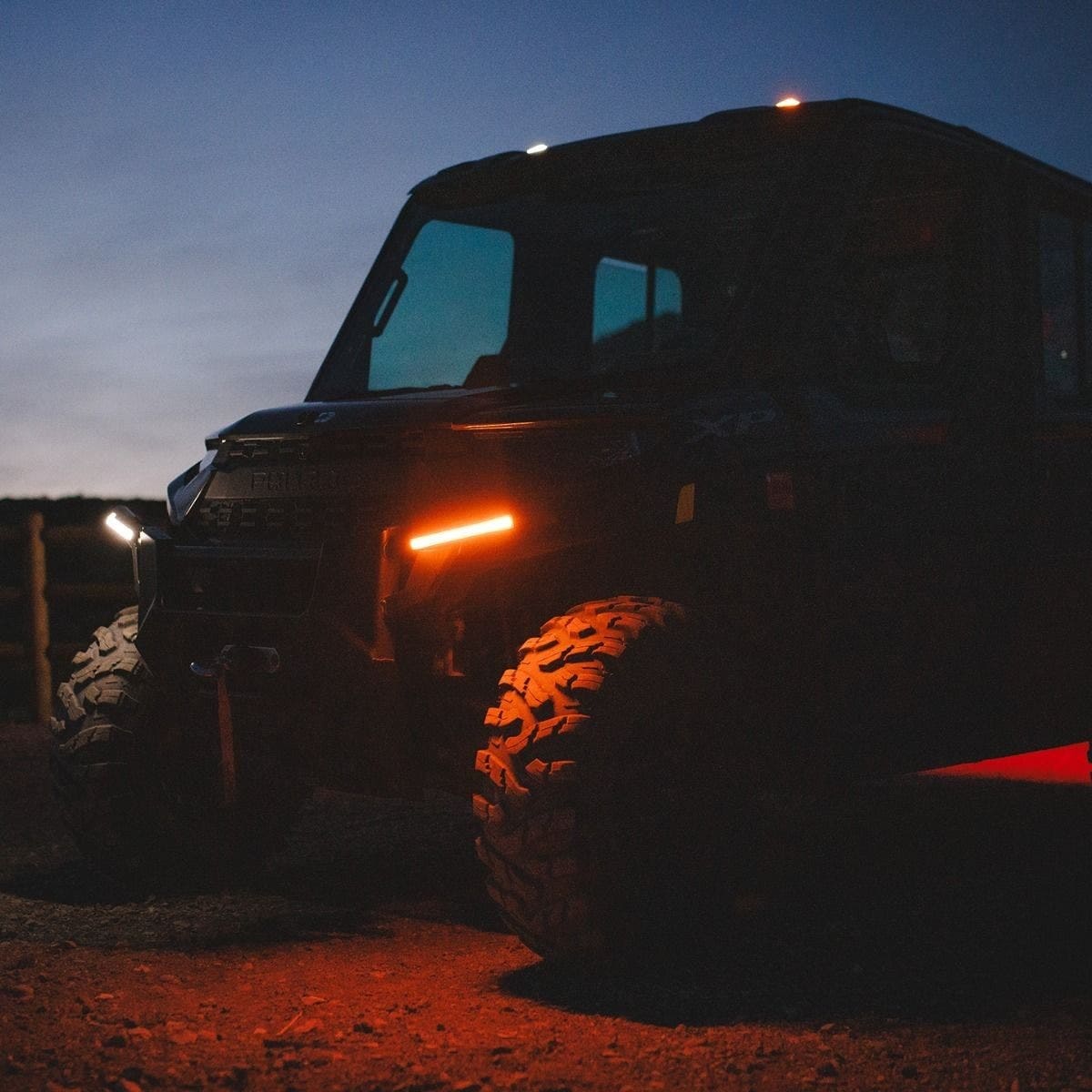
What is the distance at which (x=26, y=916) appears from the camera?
5977 millimetres

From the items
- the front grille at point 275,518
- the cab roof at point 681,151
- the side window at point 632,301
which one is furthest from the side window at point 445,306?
the front grille at point 275,518

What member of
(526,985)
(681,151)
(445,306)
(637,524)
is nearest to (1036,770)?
(445,306)

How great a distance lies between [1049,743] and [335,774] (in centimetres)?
272

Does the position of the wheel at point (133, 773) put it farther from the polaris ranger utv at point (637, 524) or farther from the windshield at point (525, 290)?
the windshield at point (525, 290)

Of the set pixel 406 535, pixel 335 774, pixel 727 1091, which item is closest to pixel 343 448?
pixel 406 535

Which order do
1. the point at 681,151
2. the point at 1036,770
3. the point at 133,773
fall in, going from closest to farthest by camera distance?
the point at 681,151, the point at 133,773, the point at 1036,770

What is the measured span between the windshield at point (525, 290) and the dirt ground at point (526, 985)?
192 cm

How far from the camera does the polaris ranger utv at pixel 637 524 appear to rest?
4.73m

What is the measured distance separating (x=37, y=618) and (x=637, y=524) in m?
9.44

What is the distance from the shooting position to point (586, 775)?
14.8ft

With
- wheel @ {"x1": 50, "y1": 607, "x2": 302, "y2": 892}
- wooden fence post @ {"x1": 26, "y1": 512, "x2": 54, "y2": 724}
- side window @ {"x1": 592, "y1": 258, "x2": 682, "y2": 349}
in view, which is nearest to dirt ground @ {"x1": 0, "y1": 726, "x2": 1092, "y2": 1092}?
wheel @ {"x1": 50, "y1": 607, "x2": 302, "y2": 892}

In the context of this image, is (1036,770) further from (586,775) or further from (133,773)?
(586,775)

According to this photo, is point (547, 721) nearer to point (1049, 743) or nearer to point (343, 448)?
point (343, 448)

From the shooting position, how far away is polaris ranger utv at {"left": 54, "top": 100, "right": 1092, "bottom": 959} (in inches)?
186
